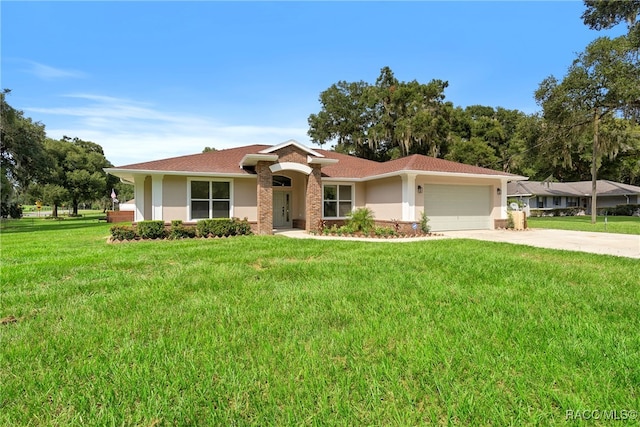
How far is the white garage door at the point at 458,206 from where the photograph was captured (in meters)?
16.0

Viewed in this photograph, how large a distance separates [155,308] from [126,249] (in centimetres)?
643

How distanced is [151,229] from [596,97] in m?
27.5

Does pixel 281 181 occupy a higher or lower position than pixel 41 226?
higher

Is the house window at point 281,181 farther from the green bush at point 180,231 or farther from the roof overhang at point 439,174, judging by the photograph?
the green bush at point 180,231

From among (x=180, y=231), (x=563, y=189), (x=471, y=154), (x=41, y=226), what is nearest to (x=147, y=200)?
(x=180, y=231)

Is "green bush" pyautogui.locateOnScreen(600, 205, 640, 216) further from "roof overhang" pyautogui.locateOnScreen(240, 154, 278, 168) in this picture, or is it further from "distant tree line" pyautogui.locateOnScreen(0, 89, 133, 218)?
"distant tree line" pyautogui.locateOnScreen(0, 89, 133, 218)

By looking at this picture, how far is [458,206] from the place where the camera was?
16.5m

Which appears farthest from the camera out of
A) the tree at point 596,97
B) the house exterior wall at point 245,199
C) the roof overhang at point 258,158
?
the tree at point 596,97

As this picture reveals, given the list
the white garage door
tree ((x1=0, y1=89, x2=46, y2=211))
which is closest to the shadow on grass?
tree ((x1=0, y1=89, x2=46, y2=211))

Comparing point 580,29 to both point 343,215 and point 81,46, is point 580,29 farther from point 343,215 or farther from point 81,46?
point 81,46

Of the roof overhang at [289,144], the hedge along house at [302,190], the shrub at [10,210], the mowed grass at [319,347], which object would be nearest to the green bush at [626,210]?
the hedge along house at [302,190]

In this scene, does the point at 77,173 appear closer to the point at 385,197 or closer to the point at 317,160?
the point at 317,160

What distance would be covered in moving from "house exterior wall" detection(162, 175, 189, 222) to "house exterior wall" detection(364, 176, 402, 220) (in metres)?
9.27

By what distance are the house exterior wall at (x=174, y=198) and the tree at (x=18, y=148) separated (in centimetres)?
1452
